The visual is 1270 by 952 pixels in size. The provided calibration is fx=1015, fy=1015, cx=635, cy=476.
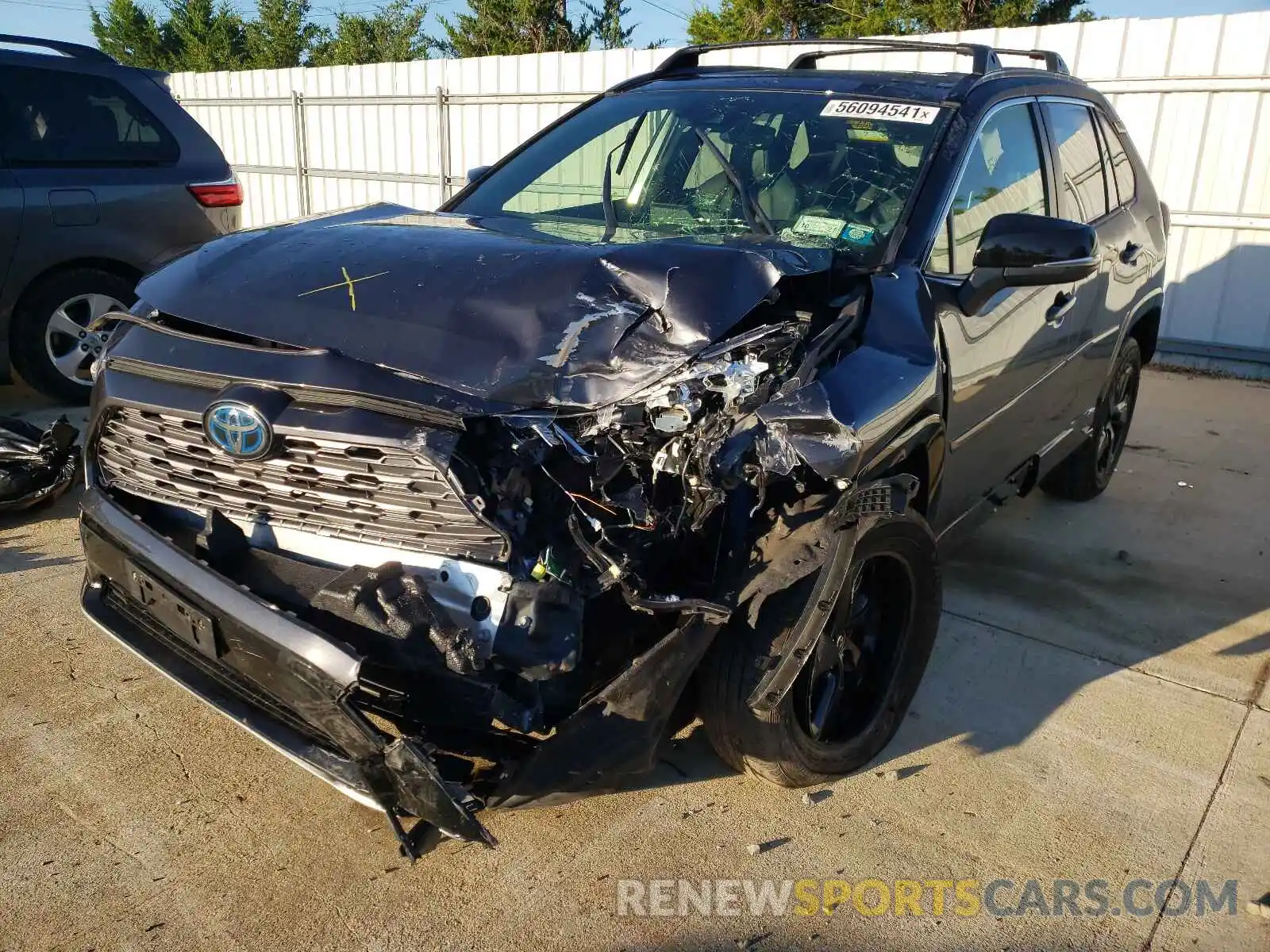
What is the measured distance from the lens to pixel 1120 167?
15.4 feet

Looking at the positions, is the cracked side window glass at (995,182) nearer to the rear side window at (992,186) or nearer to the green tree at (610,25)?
the rear side window at (992,186)

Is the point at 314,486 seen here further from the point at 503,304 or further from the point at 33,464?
the point at 33,464

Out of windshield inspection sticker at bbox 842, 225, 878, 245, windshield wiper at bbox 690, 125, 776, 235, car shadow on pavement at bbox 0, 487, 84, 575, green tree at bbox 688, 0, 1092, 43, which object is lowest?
car shadow on pavement at bbox 0, 487, 84, 575

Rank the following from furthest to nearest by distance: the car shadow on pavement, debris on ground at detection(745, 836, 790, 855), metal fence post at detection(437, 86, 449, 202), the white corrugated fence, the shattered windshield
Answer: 1. metal fence post at detection(437, 86, 449, 202)
2. the white corrugated fence
3. the car shadow on pavement
4. the shattered windshield
5. debris on ground at detection(745, 836, 790, 855)

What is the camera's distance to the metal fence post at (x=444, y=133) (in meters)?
11.4

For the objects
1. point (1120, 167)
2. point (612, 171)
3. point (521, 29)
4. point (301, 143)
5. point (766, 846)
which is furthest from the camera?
point (521, 29)

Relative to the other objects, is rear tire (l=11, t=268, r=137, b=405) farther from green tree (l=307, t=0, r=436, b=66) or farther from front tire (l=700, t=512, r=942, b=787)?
green tree (l=307, t=0, r=436, b=66)

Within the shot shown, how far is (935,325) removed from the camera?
2873 mm

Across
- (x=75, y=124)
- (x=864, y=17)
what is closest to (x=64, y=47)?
(x=75, y=124)

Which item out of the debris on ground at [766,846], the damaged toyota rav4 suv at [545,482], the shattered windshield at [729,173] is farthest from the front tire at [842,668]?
the shattered windshield at [729,173]

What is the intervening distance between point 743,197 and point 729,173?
142 mm

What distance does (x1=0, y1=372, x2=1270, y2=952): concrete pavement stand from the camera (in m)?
2.38

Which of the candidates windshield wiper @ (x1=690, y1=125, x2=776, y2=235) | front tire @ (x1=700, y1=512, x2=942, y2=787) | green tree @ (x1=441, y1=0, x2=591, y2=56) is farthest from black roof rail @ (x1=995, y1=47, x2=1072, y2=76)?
green tree @ (x1=441, y1=0, x2=591, y2=56)

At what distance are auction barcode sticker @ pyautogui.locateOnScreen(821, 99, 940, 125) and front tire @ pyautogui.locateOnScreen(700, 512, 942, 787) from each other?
143 cm
